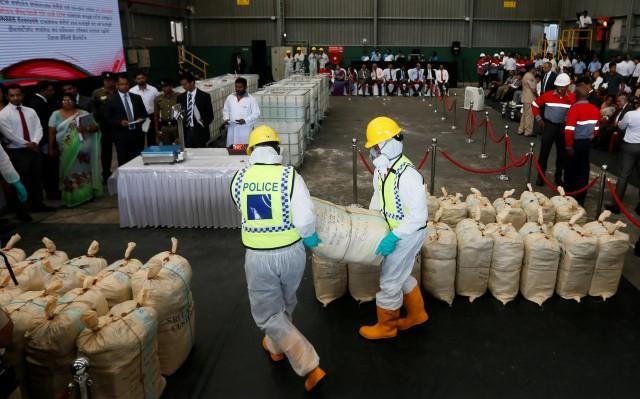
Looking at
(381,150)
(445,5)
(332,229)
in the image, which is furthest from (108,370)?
(445,5)

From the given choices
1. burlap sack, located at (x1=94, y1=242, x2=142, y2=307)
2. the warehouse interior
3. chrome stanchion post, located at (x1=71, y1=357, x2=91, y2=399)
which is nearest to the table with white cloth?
the warehouse interior

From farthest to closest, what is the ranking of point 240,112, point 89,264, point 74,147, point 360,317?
point 240,112 → point 74,147 → point 360,317 → point 89,264

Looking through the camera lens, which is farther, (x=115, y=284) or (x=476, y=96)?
(x=476, y=96)

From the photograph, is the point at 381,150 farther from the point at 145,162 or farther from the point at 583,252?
the point at 145,162

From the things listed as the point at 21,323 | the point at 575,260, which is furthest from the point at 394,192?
the point at 21,323

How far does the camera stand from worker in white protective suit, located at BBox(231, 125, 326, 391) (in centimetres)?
324

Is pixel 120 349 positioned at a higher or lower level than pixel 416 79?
lower

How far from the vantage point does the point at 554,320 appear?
4406 millimetres

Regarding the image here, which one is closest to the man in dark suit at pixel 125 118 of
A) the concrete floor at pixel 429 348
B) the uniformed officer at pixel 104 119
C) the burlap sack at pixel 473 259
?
the uniformed officer at pixel 104 119

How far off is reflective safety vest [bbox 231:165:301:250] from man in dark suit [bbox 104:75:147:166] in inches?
209

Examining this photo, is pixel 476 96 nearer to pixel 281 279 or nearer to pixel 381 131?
pixel 381 131

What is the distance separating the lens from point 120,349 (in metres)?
2.89

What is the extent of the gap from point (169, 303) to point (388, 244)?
5.28 feet

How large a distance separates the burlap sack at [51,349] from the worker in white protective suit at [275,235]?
3.74 feet
